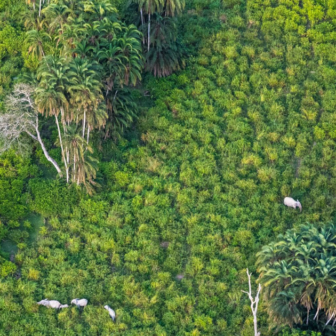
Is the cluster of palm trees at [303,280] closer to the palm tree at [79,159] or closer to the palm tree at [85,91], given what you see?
the palm tree at [79,159]

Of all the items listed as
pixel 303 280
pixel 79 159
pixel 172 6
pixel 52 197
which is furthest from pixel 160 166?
pixel 303 280

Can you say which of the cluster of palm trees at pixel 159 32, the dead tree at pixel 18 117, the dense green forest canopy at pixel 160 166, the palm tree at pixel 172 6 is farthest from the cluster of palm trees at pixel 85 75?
the palm tree at pixel 172 6

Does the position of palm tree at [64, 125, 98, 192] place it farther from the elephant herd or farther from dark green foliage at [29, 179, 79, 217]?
the elephant herd

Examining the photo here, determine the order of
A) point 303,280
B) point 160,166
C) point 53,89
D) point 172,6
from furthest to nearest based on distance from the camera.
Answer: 1. point 172,6
2. point 160,166
3. point 53,89
4. point 303,280

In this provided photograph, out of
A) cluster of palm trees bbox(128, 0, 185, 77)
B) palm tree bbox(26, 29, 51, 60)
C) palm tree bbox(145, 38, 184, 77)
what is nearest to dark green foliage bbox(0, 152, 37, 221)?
palm tree bbox(26, 29, 51, 60)

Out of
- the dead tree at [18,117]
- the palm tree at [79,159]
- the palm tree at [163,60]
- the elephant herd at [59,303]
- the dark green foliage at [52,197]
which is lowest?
the elephant herd at [59,303]

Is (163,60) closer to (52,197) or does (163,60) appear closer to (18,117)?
(18,117)

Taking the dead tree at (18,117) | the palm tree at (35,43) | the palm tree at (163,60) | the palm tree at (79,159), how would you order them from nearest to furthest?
the palm tree at (79,159)
the dead tree at (18,117)
the palm tree at (35,43)
the palm tree at (163,60)
